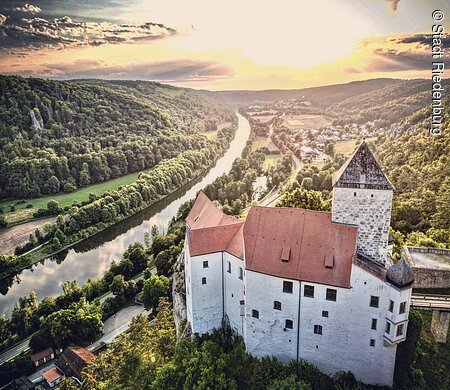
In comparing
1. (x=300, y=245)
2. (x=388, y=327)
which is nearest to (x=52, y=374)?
(x=300, y=245)

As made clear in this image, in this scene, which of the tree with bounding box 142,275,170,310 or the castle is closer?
the castle

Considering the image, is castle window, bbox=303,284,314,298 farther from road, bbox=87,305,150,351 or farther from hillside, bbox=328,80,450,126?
hillside, bbox=328,80,450,126

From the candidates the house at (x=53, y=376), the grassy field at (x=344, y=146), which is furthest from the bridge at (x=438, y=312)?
the grassy field at (x=344, y=146)

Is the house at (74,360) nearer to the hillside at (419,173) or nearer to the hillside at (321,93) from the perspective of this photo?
the hillside at (419,173)

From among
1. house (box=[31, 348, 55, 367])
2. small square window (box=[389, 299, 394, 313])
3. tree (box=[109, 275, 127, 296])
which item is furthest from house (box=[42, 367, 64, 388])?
small square window (box=[389, 299, 394, 313])

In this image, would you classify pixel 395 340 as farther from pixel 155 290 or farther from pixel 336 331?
pixel 155 290

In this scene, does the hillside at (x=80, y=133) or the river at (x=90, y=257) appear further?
the hillside at (x=80, y=133)
